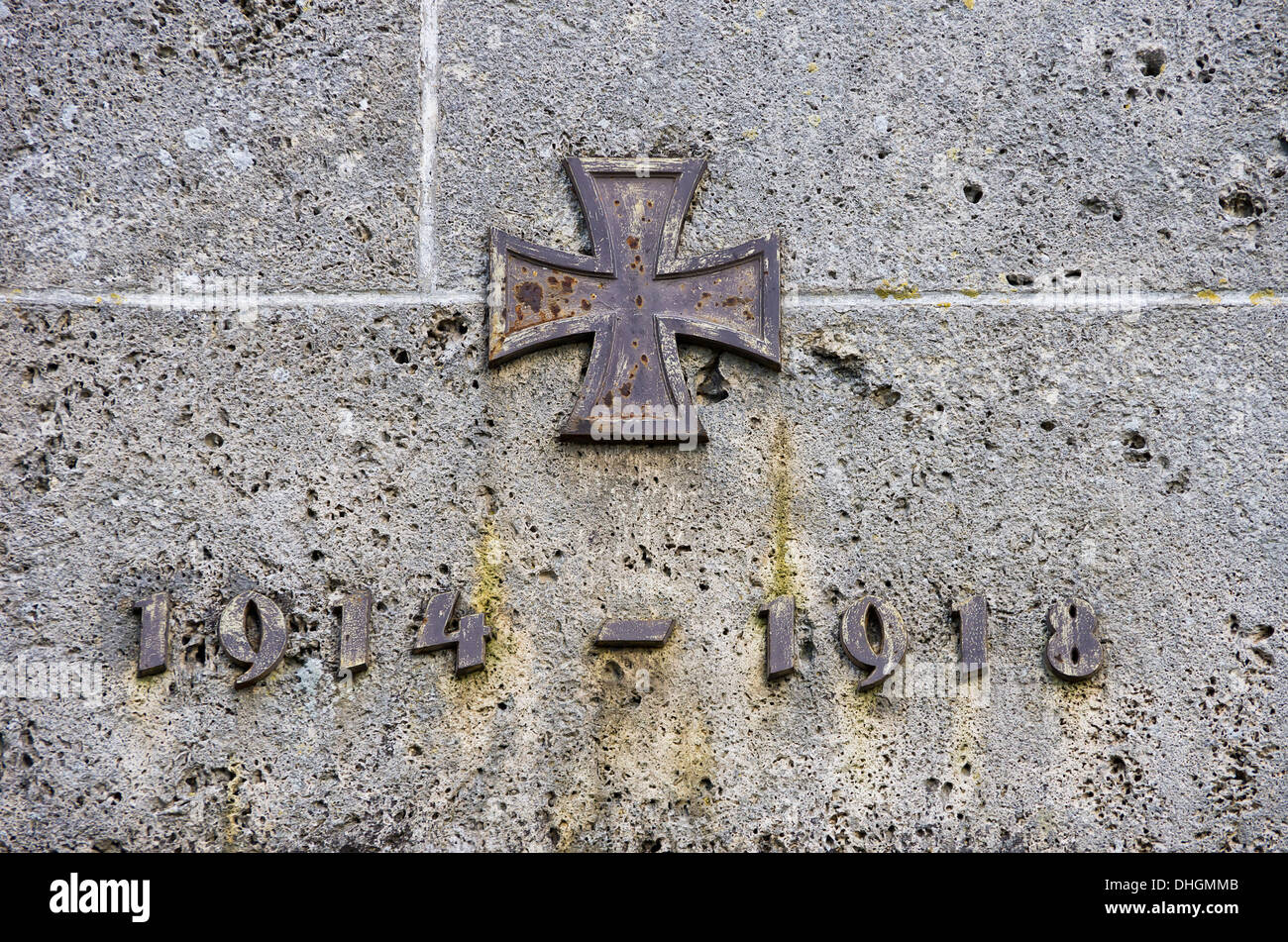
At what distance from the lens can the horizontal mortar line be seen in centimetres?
183

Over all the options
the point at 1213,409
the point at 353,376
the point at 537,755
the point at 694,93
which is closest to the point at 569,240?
the point at 694,93

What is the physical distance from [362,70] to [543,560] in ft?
3.56

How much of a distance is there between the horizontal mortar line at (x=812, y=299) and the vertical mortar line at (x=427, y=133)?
0.21 feet

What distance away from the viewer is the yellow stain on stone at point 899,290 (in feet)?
6.03

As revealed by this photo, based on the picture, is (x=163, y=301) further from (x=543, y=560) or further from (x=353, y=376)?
(x=543, y=560)

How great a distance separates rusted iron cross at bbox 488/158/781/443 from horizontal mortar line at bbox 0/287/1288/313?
0.09 metres

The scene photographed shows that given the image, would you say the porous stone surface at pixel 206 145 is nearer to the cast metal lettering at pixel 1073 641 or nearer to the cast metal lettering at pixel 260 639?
the cast metal lettering at pixel 260 639

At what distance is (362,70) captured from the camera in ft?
6.18

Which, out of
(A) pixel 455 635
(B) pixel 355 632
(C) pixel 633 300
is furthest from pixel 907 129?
(B) pixel 355 632

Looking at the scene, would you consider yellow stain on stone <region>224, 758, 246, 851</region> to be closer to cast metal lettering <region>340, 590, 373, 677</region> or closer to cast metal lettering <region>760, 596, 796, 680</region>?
cast metal lettering <region>340, 590, 373, 677</region>

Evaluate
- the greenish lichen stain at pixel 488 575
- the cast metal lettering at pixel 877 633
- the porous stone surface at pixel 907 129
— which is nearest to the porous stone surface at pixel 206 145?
the porous stone surface at pixel 907 129

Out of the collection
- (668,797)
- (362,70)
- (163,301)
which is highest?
(362,70)

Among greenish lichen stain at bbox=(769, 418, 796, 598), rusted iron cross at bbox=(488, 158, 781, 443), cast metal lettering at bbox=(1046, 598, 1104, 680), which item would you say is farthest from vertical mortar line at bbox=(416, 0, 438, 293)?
cast metal lettering at bbox=(1046, 598, 1104, 680)

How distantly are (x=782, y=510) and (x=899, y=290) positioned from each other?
508 mm
